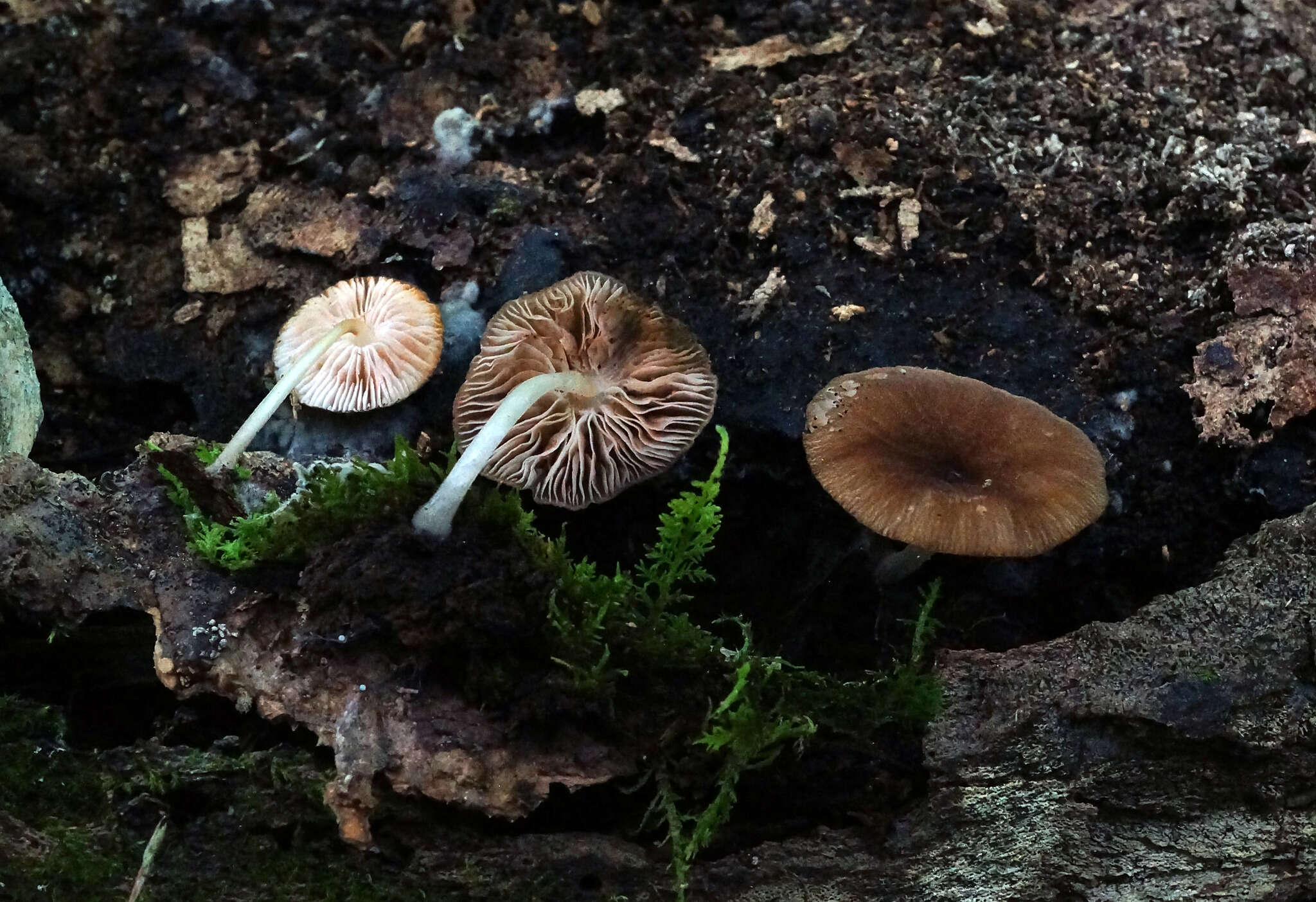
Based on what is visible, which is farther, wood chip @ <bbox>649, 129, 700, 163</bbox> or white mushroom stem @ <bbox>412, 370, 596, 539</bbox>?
wood chip @ <bbox>649, 129, 700, 163</bbox>

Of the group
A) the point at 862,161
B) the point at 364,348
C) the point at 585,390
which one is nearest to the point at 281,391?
the point at 364,348

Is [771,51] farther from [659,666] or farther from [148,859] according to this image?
[148,859]

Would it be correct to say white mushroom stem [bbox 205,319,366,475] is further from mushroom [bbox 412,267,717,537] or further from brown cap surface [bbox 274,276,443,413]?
mushroom [bbox 412,267,717,537]

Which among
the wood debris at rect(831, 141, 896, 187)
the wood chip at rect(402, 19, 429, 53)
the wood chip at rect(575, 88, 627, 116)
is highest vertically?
the wood chip at rect(402, 19, 429, 53)

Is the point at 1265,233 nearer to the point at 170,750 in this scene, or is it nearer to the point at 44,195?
the point at 170,750

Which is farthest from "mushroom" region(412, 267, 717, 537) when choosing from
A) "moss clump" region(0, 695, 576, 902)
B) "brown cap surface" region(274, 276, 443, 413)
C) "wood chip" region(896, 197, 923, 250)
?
"moss clump" region(0, 695, 576, 902)

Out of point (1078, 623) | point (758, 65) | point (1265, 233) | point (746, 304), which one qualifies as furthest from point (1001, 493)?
point (758, 65)

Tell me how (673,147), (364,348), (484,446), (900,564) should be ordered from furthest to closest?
1. (673,147)
2. (364,348)
3. (900,564)
4. (484,446)
